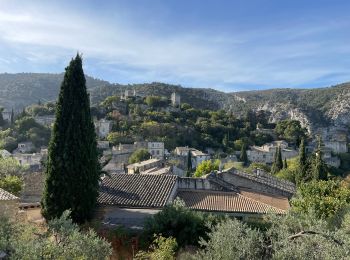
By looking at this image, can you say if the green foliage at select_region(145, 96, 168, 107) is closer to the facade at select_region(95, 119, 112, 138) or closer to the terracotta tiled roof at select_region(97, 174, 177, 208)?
the facade at select_region(95, 119, 112, 138)

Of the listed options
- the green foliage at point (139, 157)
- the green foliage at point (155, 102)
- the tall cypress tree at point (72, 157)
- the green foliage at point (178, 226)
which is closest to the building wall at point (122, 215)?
the tall cypress tree at point (72, 157)

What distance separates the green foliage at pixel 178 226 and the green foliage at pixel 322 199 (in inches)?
184

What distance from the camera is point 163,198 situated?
22750 mm

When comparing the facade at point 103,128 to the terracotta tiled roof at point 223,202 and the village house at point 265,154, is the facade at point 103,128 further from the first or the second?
the terracotta tiled roof at point 223,202

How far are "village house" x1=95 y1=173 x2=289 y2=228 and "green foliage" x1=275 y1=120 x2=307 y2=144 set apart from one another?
9339 centimetres

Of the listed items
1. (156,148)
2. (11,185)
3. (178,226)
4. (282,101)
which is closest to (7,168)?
(11,185)

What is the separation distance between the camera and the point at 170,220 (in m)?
16.9

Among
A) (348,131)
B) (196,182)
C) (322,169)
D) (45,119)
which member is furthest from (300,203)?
(348,131)

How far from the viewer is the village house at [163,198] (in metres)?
21.3

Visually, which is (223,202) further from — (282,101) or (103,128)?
(282,101)

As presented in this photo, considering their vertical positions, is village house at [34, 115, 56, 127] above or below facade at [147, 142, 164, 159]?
above

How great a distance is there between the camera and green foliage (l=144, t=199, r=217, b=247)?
55.3 feet

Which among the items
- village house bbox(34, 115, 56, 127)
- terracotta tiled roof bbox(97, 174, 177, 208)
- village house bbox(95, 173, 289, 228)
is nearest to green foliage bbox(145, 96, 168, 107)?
village house bbox(34, 115, 56, 127)

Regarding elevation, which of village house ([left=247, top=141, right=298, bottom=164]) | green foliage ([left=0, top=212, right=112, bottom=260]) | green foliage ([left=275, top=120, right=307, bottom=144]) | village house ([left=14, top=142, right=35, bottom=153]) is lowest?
village house ([left=247, top=141, right=298, bottom=164])
